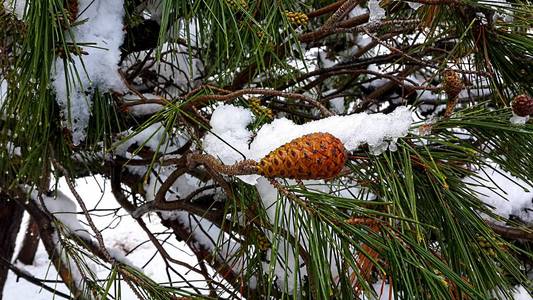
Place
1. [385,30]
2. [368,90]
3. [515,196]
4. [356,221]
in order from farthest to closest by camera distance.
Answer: [368,90], [385,30], [515,196], [356,221]

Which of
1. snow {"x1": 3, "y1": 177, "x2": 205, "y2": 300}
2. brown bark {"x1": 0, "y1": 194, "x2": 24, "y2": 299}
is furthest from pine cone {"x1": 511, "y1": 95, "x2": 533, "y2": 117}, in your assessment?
snow {"x1": 3, "y1": 177, "x2": 205, "y2": 300}

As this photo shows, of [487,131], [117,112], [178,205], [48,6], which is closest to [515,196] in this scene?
[487,131]

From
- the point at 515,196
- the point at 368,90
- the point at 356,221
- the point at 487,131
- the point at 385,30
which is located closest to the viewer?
the point at 356,221

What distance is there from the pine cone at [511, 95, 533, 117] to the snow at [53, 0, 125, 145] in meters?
0.59

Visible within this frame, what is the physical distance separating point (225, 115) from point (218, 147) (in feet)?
0.18

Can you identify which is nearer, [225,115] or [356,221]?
[356,221]

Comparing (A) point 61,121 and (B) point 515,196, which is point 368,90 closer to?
(B) point 515,196

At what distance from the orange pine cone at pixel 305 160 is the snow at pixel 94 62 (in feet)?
1.57

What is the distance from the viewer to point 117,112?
0.91 metres

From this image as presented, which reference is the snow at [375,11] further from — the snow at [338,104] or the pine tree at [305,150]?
the snow at [338,104]

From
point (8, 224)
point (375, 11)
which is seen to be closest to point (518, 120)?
point (375, 11)

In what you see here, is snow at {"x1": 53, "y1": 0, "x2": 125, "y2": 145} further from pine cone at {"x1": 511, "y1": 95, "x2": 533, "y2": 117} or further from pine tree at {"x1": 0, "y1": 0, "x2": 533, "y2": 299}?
pine cone at {"x1": 511, "y1": 95, "x2": 533, "y2": 117}

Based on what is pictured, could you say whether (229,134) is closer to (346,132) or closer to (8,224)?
(346,132)

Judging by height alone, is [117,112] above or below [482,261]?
above
